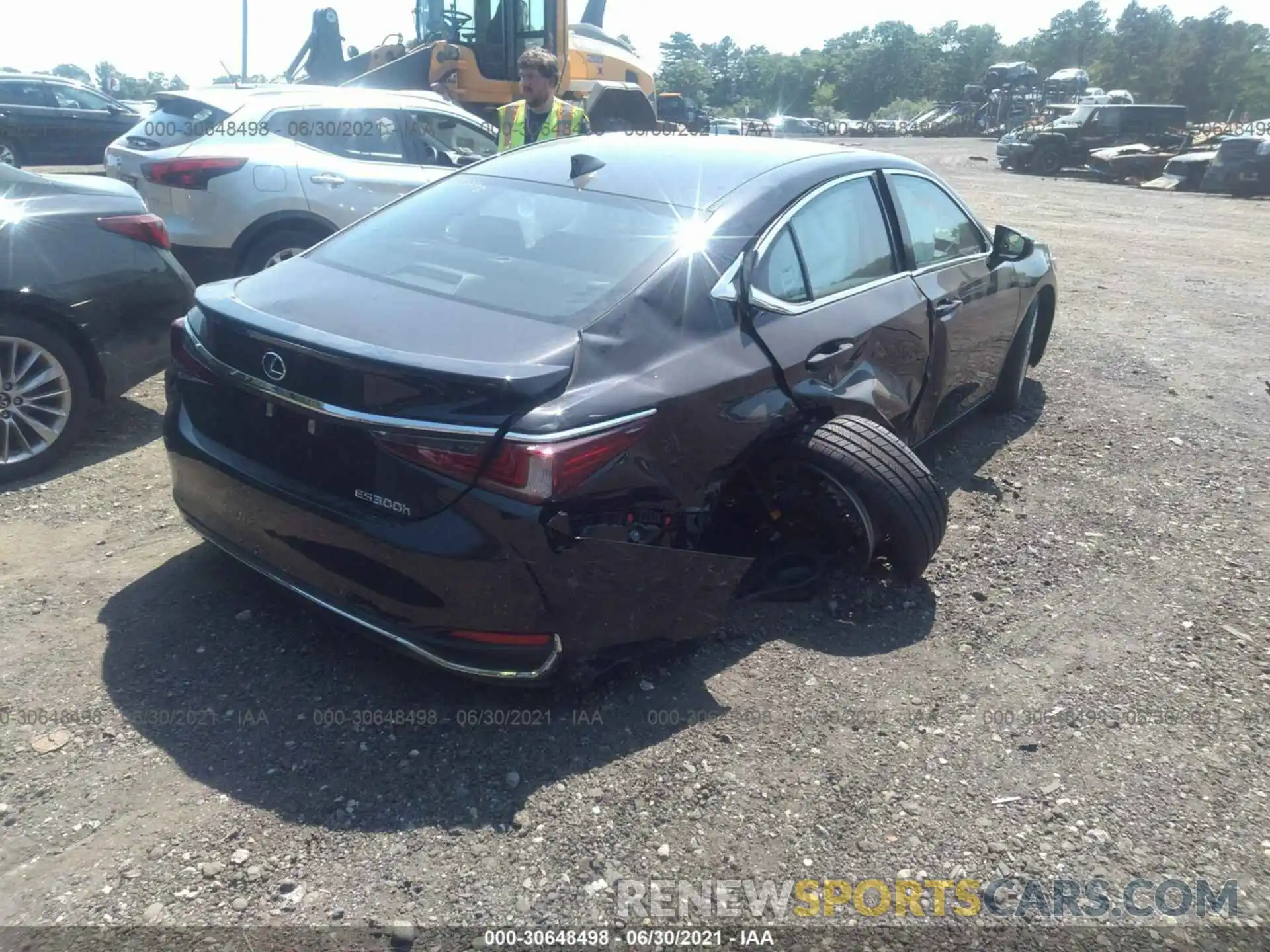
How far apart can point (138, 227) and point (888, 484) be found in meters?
3.90

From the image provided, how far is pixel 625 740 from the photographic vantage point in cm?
291

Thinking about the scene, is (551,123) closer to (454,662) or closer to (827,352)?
(827,352)

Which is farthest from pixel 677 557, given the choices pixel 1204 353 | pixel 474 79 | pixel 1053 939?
pixel 474 79

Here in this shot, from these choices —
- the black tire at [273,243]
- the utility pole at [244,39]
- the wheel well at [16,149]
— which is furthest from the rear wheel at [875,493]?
the utility pole at [244,39]

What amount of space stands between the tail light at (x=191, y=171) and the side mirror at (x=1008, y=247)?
16.2 feet

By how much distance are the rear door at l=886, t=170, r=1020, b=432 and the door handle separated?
0.84 meters

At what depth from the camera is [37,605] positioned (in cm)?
347

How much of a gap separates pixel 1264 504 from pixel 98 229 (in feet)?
19.1

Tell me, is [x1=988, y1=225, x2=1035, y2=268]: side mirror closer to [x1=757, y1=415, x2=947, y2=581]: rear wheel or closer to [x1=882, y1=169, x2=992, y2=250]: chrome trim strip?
[x1=882, y1=169, x2=992, y2=250]: chrome trim strip

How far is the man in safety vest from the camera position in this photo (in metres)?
6.29

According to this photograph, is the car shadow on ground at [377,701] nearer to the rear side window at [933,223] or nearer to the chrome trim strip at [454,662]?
the chrome trim strip at [454,662]

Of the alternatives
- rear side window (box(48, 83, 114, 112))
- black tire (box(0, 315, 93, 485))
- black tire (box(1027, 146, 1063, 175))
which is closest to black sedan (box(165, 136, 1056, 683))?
black tire (box(0, 315, 93, 485))

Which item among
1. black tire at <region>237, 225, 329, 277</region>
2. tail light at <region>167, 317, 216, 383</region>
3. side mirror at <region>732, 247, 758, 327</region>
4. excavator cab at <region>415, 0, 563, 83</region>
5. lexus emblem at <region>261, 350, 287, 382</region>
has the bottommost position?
black tire at <region>237, 225, 329, 277</region>

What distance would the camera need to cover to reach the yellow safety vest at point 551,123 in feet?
20.7
